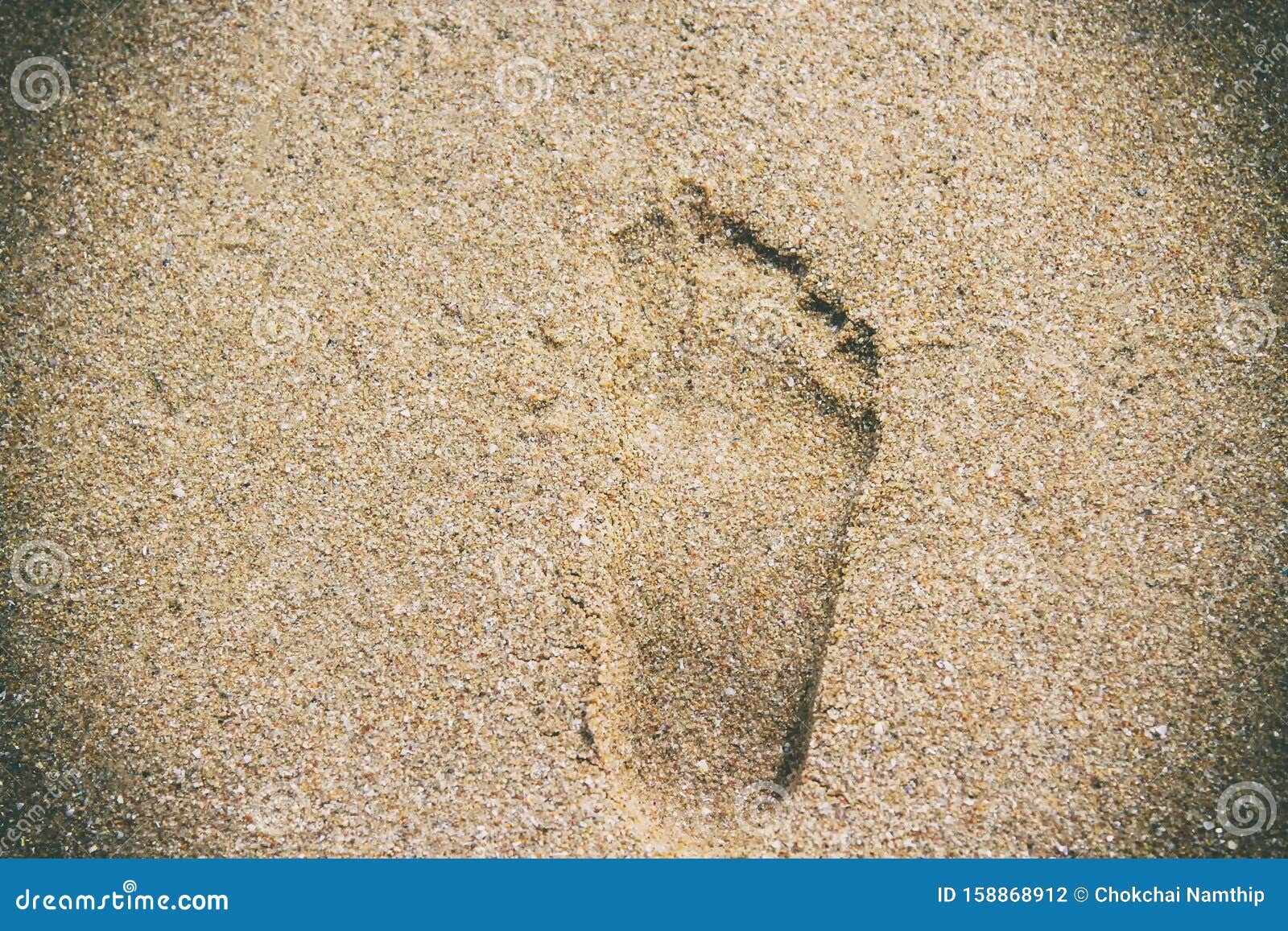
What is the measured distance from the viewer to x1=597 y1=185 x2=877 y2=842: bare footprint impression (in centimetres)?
179

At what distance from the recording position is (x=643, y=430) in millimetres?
1888

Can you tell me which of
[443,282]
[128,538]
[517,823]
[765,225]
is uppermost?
[765,225]

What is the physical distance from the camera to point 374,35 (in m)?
2.04

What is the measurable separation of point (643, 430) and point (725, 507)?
0.22m

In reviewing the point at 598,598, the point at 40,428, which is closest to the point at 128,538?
the point at 40,428

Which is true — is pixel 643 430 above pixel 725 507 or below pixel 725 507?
above

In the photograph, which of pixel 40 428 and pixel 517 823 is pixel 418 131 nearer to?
pixel 40 428

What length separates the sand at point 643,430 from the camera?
178cm

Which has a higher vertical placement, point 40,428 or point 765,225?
point 765,225

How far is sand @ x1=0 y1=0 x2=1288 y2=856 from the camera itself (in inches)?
70.2

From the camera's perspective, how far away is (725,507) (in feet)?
6.10

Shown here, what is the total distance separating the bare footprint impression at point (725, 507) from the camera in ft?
5.89
